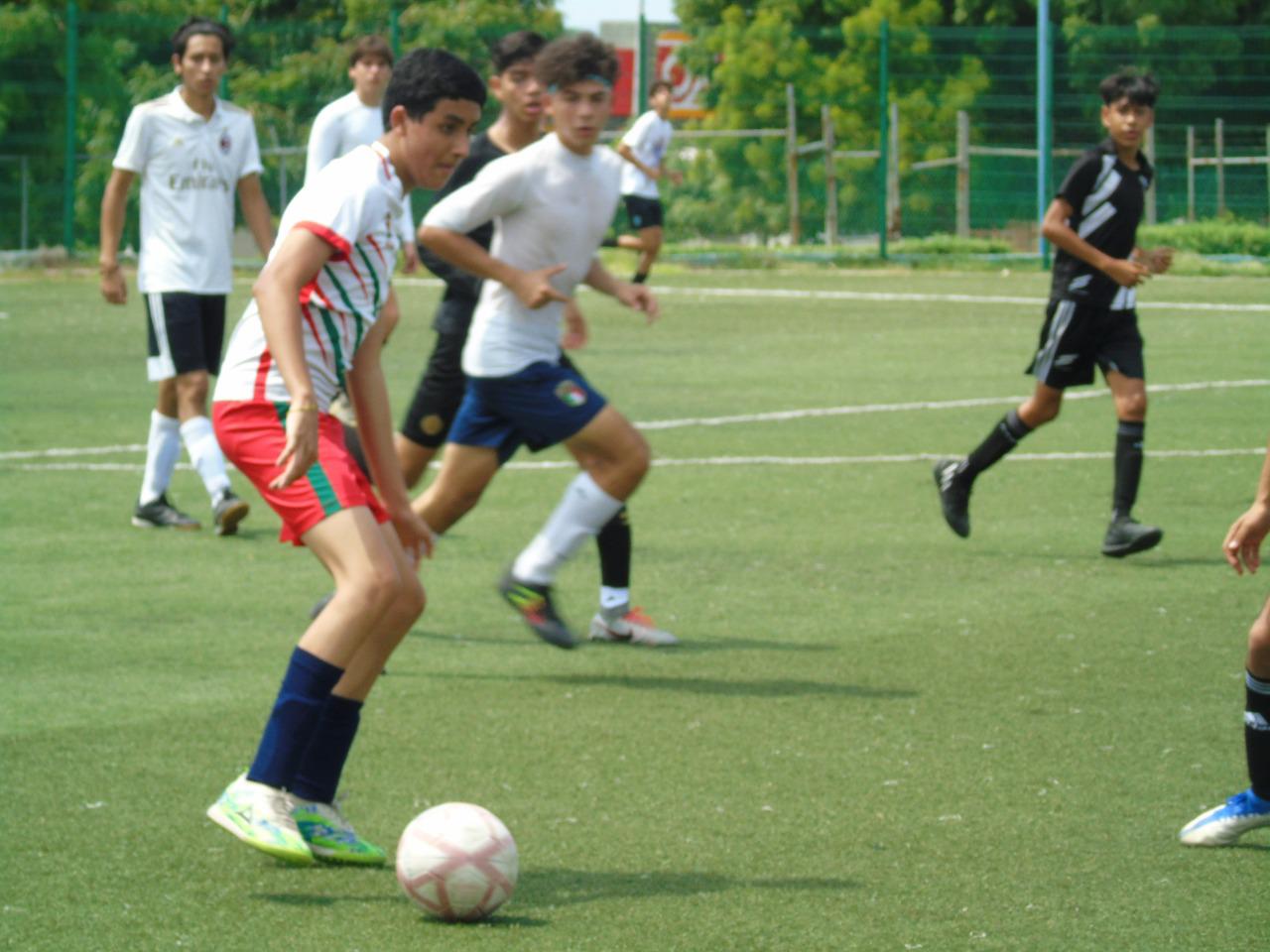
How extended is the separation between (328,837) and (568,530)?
8.20 feet

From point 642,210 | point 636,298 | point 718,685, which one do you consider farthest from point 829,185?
point 718,685

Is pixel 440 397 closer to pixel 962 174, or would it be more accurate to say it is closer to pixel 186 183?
pixel 186 183

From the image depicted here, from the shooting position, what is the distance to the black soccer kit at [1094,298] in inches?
389

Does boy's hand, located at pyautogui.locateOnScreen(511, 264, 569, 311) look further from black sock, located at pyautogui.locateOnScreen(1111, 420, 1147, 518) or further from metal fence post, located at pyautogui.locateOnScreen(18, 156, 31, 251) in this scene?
metal fence post, located at pyautogui.locateOnScreen(18, 156, 31, 251)

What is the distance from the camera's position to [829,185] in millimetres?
34250

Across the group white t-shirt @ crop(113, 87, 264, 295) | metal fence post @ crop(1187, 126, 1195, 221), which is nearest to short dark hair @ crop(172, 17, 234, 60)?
white t-shirt @ crop(113, 87, 264, 295)

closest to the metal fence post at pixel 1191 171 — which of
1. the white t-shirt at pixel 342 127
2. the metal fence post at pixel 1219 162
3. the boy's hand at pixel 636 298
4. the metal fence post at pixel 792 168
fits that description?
the metal fence post at pixel 1219 162

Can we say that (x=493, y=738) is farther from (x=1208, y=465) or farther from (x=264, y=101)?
(x=264, y=101)

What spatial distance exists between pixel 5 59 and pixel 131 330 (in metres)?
11.3

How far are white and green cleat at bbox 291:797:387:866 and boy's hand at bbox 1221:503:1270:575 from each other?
6.89ft

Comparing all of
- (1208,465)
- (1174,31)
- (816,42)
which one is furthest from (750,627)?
(816,42)

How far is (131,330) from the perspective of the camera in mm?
21234

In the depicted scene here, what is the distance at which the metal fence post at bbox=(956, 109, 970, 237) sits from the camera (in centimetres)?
3253

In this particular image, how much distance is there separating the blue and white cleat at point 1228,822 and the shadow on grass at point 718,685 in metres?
1.74
